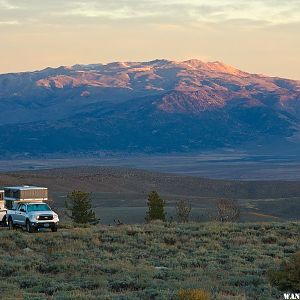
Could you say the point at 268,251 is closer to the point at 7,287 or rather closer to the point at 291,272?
the point at 291,272

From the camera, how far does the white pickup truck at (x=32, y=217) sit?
109 feet

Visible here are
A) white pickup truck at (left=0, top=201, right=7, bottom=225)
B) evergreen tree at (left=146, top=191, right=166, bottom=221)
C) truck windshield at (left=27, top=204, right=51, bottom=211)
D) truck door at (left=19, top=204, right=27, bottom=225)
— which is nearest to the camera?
truck door at (left=19, top=204, right=27, bottom=225)

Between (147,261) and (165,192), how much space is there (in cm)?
8221

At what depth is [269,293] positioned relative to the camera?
1850 centimetres

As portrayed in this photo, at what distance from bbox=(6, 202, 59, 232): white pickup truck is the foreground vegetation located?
1.29 meters

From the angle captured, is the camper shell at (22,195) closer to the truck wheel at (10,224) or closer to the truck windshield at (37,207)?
the truck wheel at (10,224)

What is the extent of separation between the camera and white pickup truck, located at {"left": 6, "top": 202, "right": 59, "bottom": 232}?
33.2m

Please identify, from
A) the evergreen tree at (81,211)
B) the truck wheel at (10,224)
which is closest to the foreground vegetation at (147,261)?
the truck wheel at (10,224)

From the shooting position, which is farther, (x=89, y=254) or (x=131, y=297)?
(x=89, y=254)

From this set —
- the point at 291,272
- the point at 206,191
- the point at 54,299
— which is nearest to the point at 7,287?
the point at 54,299

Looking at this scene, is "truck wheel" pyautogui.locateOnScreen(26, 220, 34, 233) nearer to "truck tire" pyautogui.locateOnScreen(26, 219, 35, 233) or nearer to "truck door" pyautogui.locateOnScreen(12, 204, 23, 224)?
"truck tire" pyautogui.locateOnScreen(26, 219, 35, 233)

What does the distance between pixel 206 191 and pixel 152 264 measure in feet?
283

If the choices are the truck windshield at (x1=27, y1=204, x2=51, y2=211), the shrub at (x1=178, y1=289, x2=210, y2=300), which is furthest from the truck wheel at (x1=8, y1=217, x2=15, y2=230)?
the shrub at (x1=178, y1=289, x2=210, y2=300)

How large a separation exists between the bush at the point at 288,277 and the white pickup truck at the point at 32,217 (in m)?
16.0
